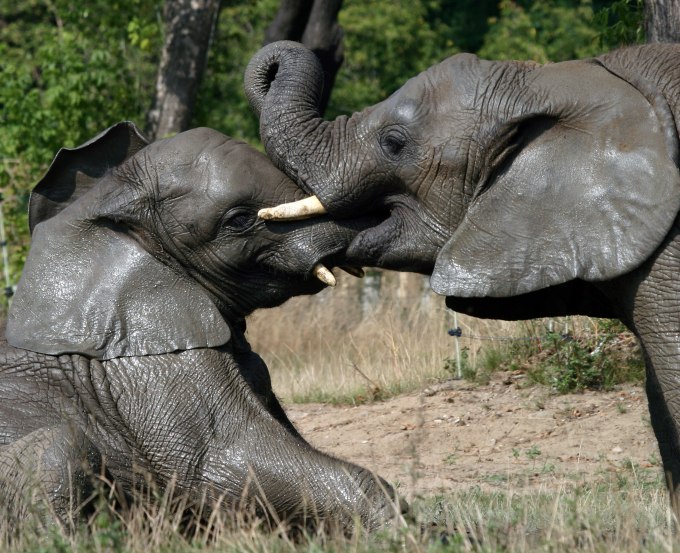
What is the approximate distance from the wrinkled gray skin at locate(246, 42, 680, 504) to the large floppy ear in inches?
33.2

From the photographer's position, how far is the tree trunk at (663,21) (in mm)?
8477

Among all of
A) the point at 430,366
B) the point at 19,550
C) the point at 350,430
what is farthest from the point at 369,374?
the point at 19,550

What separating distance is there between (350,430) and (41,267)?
14.1ft

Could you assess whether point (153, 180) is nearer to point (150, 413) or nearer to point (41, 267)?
Result: point (41, 267)

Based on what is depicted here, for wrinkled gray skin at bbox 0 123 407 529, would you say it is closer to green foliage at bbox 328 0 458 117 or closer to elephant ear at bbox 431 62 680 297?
elephant ear at bbox 431 62 680 297

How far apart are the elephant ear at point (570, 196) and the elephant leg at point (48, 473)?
1.87 metres

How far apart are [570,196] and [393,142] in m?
0.98

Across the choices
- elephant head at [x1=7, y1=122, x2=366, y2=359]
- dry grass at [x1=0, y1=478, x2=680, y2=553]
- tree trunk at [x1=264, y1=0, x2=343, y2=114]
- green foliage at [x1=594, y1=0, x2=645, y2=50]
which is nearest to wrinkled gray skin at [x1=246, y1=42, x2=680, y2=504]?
elephant head at [x1=7, y1=122, x2=366, y2=359]

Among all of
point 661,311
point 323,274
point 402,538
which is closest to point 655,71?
point 661,311

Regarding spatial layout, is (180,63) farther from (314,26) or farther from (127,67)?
(314,26)

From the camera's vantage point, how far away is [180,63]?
16.2 metres

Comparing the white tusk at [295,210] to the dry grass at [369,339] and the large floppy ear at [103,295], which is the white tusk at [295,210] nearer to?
the large floppy ear at [103,295]

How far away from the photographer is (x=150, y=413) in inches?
257

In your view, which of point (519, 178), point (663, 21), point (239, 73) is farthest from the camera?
point (239, 73)
